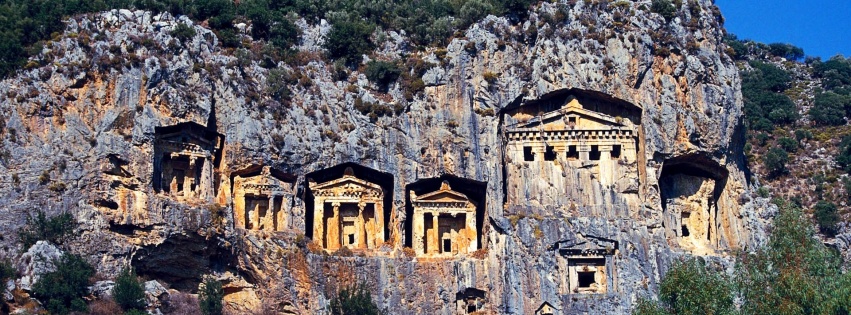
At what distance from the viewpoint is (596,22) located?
214 feet

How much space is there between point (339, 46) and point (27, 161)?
52.7 feet

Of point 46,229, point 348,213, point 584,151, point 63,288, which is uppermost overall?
point 584,151

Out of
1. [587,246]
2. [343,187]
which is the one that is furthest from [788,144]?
[343,187]

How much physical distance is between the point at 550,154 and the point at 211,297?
17.3 meters

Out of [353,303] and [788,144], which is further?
[788,144]

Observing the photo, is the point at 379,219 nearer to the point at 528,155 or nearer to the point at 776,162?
the point at 528,155

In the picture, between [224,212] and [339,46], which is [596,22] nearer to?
[339,46]

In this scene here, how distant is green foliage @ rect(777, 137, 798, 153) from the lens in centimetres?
8612

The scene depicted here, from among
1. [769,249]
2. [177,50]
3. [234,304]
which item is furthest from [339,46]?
[769,249]

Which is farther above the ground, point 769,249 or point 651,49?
point 651,49

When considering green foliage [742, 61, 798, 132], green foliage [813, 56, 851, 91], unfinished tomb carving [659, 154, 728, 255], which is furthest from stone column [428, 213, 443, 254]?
green foliage [813, 56, 851, 91]

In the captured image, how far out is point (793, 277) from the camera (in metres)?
42.5

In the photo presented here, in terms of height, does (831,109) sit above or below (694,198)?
above

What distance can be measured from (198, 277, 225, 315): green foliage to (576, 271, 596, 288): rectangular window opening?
16.1m
